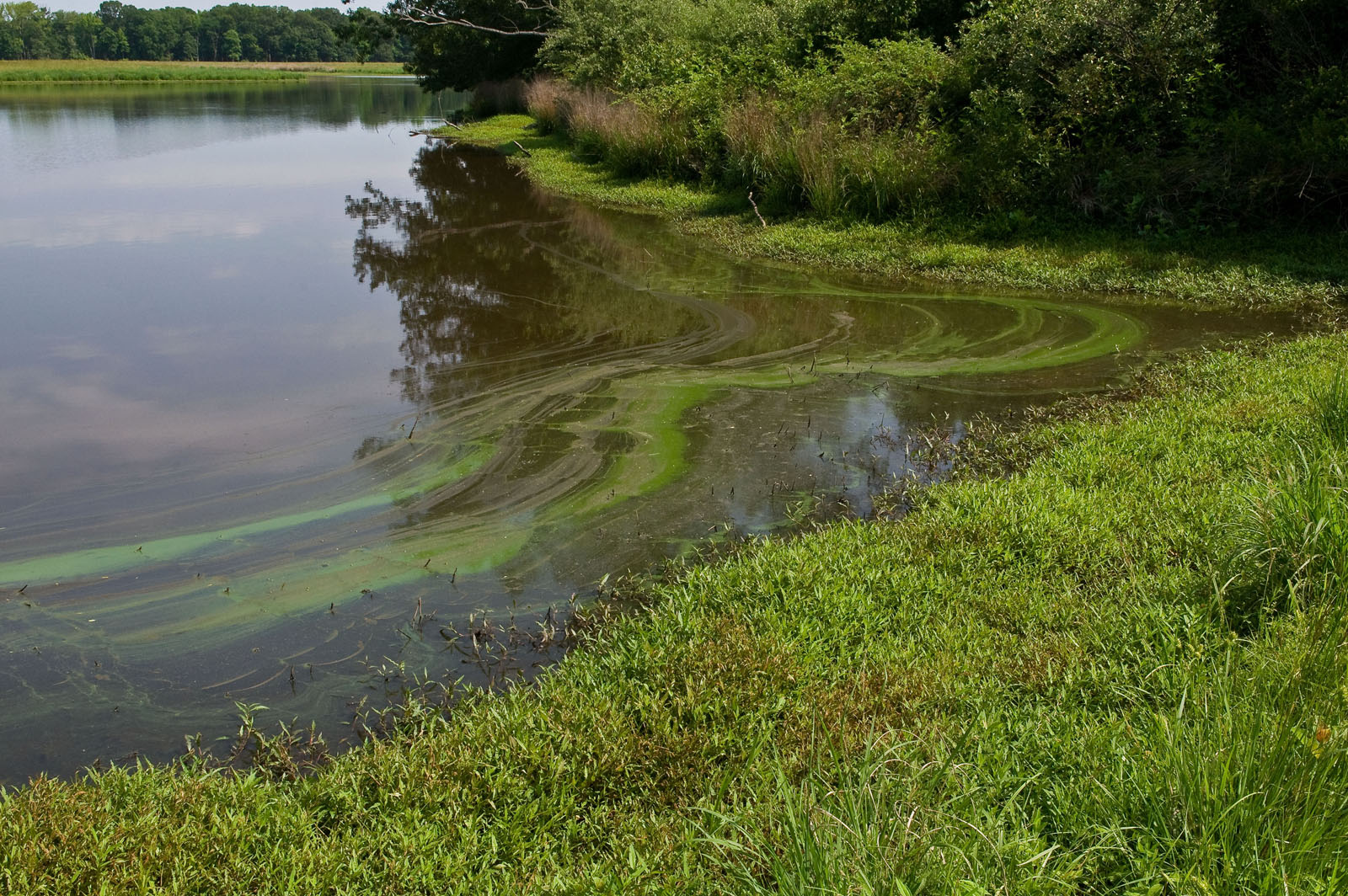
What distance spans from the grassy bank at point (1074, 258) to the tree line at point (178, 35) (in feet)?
293

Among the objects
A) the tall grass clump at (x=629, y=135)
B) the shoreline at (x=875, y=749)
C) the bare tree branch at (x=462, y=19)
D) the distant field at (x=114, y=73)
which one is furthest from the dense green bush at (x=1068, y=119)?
the distant field at (x=114, y=73)

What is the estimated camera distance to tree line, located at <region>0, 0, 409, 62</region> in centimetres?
8575

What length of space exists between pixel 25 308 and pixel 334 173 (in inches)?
441

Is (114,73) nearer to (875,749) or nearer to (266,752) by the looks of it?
(266,752)

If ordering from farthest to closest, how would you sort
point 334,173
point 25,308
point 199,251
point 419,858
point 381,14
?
point 381,14 → point 334,173 → point 199,251 → point 25,308 → point 419,858

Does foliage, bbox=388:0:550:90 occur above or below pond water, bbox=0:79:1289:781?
above

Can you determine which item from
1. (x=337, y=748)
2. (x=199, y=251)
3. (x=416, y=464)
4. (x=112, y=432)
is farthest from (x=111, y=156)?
(x=337, y=748)

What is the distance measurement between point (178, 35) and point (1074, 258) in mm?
112286

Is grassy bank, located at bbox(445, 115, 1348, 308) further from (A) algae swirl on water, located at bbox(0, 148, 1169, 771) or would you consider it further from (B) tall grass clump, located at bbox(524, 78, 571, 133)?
(B) tall grass clump, located at bbox(524, 78, 571, 133)

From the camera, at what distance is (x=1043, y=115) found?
11602mm

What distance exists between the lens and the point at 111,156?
71.6 ft

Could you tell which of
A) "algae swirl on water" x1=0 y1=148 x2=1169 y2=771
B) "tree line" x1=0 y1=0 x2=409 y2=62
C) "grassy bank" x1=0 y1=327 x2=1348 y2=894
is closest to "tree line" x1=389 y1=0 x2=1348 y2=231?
"algae swirl on water" x1=0 y1=148 x2=1169 y2=771

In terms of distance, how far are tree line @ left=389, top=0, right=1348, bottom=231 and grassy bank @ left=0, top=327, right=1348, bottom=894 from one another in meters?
7.06

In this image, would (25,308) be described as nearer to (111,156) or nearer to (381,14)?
(111,156)
